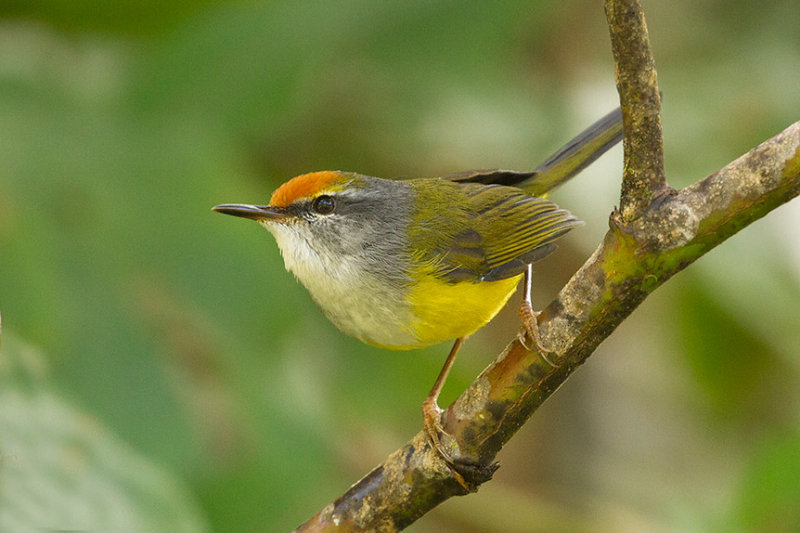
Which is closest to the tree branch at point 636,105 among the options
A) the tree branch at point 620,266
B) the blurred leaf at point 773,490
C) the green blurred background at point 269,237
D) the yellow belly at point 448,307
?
the tree branch at point 620,266

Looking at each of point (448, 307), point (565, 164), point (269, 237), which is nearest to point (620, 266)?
point (448, 307)

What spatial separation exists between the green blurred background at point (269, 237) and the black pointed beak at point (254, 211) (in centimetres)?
44

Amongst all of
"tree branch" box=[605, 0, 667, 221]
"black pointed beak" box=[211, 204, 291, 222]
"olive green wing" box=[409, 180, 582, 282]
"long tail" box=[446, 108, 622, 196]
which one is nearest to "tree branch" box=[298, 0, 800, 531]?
"tree branch" box=[605, 0, 667, 221]

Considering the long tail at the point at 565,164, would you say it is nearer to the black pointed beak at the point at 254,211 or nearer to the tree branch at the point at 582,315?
the black pointed beak at the point at 254,211

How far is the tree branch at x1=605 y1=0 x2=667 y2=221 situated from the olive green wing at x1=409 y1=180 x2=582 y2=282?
1.02m

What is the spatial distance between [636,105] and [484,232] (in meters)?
1.33

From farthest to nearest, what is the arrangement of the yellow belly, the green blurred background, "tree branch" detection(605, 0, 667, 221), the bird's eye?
1. the green blurred background
2. the bird's eye
3. the yellow belly
4. "tree branch" detection(605, 0, 667, 221)

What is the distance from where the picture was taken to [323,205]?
3.31 metres

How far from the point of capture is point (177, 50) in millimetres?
3922

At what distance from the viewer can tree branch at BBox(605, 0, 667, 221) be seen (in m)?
1.93

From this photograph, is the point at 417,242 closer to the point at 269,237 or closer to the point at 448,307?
the point at 448,307

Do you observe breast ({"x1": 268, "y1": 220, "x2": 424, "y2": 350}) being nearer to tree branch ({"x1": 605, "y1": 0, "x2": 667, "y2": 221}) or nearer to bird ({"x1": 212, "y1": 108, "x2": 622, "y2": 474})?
bird ({"x1": 212, "y1": 108, "x2": 622, "y2": 474})

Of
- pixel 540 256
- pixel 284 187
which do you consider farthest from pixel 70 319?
pixel 540 256

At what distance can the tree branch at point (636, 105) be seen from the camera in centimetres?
193
